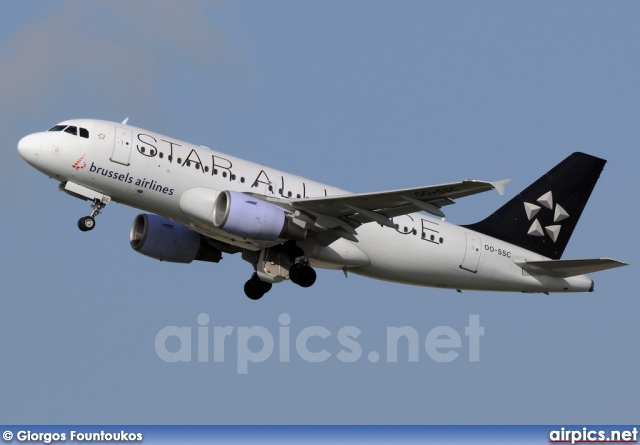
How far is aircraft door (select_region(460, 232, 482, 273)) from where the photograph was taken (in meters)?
49.2

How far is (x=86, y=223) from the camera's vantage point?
147 ft

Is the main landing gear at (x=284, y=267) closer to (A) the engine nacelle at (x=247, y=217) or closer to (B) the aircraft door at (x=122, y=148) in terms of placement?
(A) the engine nacelle at (x=247, y=217)

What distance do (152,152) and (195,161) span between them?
1.47 m

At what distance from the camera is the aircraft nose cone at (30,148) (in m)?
44.3

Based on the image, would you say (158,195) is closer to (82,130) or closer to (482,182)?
(82,130)

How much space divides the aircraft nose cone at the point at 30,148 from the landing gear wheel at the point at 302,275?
31.1 ft

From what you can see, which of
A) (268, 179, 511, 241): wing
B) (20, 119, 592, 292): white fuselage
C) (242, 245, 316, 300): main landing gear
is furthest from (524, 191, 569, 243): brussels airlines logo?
(242, 245, 316, 300): main landing gear

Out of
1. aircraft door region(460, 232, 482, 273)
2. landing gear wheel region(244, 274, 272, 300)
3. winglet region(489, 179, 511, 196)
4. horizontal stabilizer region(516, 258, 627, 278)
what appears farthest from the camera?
landing gear wheel region(244, 274, 272, 300)

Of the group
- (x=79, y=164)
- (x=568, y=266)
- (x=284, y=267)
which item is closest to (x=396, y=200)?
(x=284, y=267)

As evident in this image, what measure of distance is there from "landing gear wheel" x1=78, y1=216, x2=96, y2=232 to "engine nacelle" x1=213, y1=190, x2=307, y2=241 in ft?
13.7

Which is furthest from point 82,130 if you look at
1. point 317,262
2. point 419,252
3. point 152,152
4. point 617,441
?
point 617,441

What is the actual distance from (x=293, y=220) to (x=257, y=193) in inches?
61.7

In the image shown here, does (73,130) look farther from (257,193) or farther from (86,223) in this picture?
(257,193)

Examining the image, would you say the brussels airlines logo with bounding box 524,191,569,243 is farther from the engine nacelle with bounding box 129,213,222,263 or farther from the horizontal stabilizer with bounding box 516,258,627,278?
the engine nacelle with bounding box 129,213,222,263
